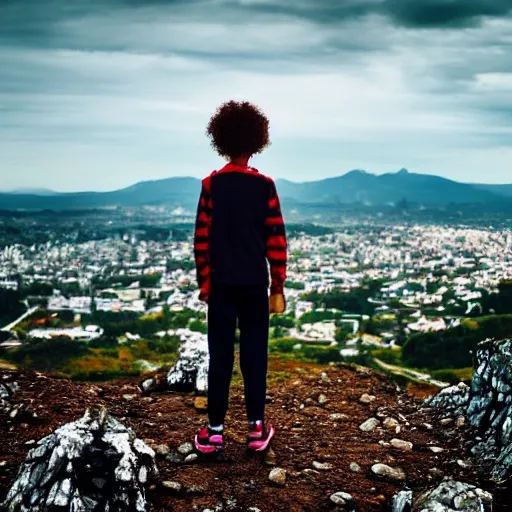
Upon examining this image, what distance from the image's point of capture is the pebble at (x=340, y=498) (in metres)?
4.37

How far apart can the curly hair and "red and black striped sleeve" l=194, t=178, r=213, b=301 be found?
0.37 m

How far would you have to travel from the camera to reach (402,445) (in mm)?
5504

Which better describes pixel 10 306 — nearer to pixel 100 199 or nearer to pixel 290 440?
pixel 290 440

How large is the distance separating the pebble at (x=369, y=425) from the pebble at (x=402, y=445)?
0.44 metres

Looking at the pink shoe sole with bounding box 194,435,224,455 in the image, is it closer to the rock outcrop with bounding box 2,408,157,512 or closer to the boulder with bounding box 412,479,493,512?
the rock outcrop with bounding box 2,408,157,512

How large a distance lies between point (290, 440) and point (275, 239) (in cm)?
201

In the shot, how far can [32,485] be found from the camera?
398 cm

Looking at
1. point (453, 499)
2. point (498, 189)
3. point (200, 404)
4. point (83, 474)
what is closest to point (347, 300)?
point (200, 404)

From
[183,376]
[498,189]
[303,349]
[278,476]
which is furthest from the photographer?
[498,189]

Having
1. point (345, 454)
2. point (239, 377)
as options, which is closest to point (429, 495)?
point (345, 454)

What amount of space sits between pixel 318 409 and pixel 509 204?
134751 millimetres

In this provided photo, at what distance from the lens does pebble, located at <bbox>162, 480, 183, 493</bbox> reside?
→ 4398 mm

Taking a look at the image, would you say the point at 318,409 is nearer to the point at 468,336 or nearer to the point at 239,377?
the point at 239,377

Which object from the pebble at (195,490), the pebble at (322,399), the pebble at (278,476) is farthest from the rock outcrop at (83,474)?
the pebble at (322,399)
